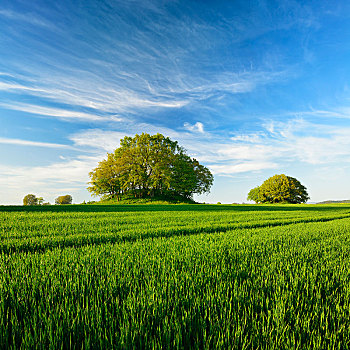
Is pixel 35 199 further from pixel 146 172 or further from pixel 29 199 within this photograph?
pixel 146 172

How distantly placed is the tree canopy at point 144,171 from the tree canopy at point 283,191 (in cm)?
3588

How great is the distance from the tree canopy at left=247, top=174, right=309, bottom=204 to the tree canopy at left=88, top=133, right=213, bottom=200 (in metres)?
35.9

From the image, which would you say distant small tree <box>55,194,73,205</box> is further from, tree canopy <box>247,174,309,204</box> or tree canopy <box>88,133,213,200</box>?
tree canopy <box>247,174,309,204</box>

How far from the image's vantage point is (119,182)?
1571 inches

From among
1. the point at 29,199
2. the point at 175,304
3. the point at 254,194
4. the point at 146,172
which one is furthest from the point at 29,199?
the point at 175,304

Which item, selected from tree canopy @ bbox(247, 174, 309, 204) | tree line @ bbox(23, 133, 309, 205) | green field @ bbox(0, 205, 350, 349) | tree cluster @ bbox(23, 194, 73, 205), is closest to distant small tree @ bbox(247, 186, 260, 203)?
tree canopy @ bbox(247, 174, 309, 204)

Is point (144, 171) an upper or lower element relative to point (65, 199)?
upper

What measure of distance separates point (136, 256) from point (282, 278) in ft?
6.88

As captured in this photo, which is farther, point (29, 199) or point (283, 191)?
point (29, 199)

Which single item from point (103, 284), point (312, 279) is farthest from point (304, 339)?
point (103, 284)

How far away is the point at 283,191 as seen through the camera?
62156 millimetres

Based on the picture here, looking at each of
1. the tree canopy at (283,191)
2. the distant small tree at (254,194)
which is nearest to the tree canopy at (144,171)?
the tree canopy at (283,191)

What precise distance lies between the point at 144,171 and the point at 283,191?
1799 inches

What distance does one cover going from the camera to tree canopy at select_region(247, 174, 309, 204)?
62.3 m
